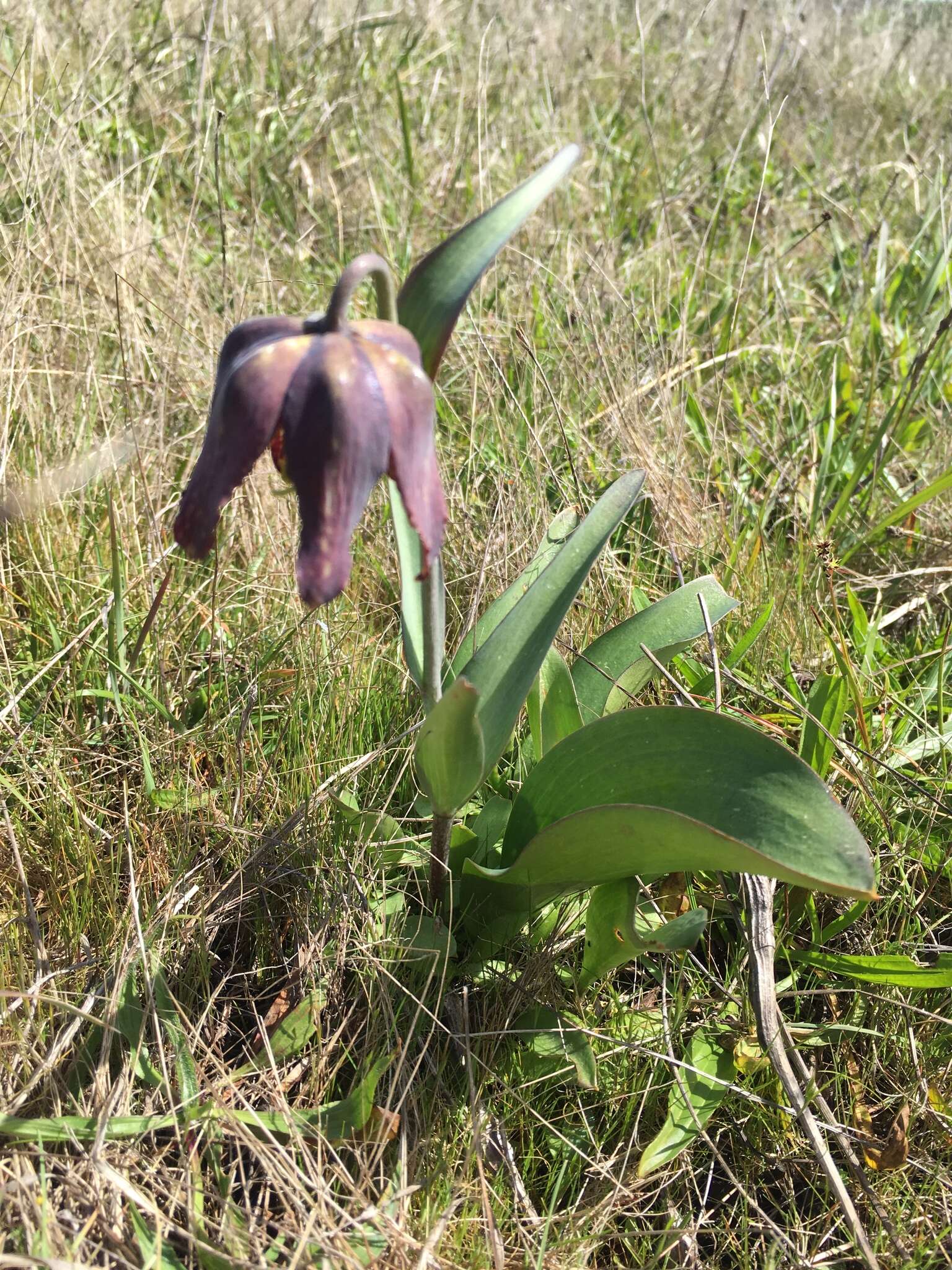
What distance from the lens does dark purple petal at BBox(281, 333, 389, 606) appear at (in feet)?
2.71

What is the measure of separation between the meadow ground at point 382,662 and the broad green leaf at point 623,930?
0.19 ft

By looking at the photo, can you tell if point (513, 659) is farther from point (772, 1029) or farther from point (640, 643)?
point (772, 1029)

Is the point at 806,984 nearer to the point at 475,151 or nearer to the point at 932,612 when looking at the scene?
the point at 932,612

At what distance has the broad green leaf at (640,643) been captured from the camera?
1.42 metres

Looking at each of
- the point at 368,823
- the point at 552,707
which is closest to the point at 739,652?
the point at 552,707

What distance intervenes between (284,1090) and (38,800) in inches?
21.6

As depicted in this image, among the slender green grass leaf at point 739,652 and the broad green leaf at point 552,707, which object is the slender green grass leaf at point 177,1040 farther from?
the slender green grass leaf at point 739,652

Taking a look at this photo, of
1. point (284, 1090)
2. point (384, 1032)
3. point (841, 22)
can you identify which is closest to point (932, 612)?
point (384, 1032)

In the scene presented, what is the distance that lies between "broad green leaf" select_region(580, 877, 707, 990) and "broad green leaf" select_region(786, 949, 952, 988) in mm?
211

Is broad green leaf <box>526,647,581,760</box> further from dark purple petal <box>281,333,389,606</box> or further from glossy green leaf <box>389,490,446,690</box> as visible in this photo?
dark purple petal <box>281,333,389,606</box>

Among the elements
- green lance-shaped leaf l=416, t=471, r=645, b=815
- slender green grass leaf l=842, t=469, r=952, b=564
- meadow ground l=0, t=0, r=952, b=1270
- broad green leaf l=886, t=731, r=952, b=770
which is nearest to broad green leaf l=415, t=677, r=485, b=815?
green lance-shaped leaf l=416, t=471, r=645, b=815

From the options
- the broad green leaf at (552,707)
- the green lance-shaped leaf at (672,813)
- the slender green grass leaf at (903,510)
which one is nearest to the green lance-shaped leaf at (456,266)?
the green lance-shaped leaf at (672,813)

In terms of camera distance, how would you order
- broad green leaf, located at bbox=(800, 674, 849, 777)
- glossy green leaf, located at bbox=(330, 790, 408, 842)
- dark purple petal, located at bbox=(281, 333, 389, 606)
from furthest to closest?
broad green leaf, located at bbox=(800, 674, 849, 777) → glossy green leaf, located at bbox=(330, 790, 408, 842) → dark purple petal, located at bbox=(281, 333, 389, 606)

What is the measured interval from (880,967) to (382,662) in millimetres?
866
